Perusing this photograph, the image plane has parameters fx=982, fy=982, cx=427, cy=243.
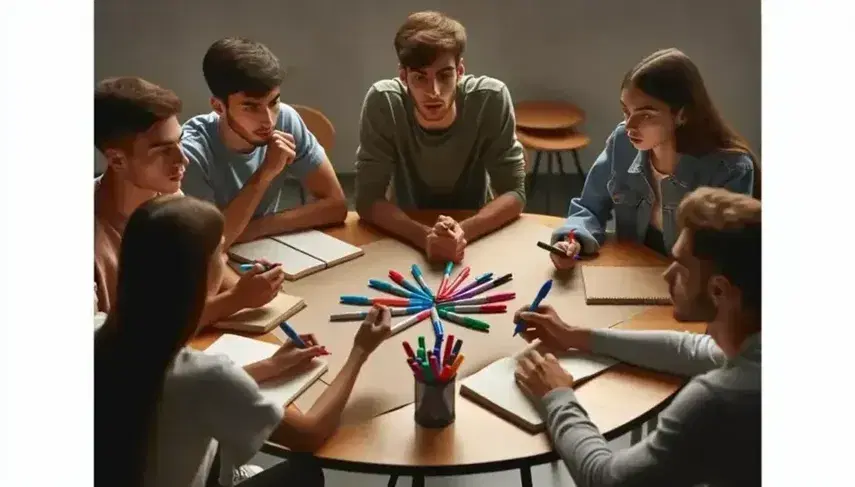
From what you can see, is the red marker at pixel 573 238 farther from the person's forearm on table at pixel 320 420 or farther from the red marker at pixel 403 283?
the person's forearm on table at pixel 320 420

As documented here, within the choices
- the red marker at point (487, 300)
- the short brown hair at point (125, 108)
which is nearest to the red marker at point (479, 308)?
the red marker at point (487, 300)

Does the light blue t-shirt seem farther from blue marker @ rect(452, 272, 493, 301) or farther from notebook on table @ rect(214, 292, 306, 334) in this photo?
blue marker @ rect(452, 272, 493, 301)

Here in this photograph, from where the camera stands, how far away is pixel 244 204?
1.74 meters

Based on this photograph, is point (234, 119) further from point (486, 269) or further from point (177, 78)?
point (486, 269)

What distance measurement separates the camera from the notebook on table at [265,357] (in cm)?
153

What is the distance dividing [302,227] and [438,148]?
1.08 ft

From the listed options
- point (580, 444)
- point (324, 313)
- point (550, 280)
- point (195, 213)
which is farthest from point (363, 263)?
point (580, 444)

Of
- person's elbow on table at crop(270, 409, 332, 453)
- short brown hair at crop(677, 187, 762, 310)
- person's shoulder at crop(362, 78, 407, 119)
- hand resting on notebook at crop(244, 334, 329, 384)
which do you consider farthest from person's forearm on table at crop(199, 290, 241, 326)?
short brown hair at crop(677, 187, 762, 310)

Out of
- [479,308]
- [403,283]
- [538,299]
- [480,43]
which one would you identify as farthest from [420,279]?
[480,43]

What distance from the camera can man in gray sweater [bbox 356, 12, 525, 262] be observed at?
5.86 ft

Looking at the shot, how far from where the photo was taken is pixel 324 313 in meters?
1.77

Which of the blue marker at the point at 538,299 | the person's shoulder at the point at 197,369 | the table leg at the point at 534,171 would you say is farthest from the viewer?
the table leg at the point at 534,171

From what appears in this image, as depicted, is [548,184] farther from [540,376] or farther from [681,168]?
[540,376]
